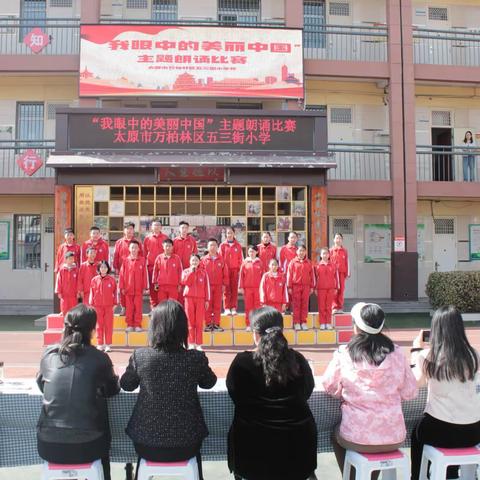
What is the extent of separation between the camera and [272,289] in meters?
8.51

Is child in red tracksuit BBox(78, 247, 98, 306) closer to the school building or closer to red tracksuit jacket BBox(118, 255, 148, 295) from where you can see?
red tracksuit jacket BBox(118, 255, 148, 295)

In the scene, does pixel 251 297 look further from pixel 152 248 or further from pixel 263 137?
pixel 263 137

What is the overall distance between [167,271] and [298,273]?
231 centimetres

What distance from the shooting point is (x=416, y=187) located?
13328mm

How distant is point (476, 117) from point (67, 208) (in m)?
12.3

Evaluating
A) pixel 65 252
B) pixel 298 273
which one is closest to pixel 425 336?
pixel 298 273

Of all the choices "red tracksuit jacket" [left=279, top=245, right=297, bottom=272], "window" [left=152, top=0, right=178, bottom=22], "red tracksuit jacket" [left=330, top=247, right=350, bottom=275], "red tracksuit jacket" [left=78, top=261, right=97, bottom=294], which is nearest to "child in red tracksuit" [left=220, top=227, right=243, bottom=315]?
"red tracksuit jacket" [left=279, top=245, right=297, bottom=272]

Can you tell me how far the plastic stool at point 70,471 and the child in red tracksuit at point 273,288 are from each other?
5925 millimetres

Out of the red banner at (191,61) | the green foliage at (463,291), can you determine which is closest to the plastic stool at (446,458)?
the green foliage at (463,291)

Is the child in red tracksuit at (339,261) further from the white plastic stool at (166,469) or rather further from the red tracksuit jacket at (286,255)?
the white plastic stool at (166,469)

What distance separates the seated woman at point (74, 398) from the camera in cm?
265

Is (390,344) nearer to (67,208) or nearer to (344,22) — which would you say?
(67,208)

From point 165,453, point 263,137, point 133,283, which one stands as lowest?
point 165,453

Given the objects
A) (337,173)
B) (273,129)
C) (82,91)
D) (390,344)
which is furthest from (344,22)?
(390,344)
